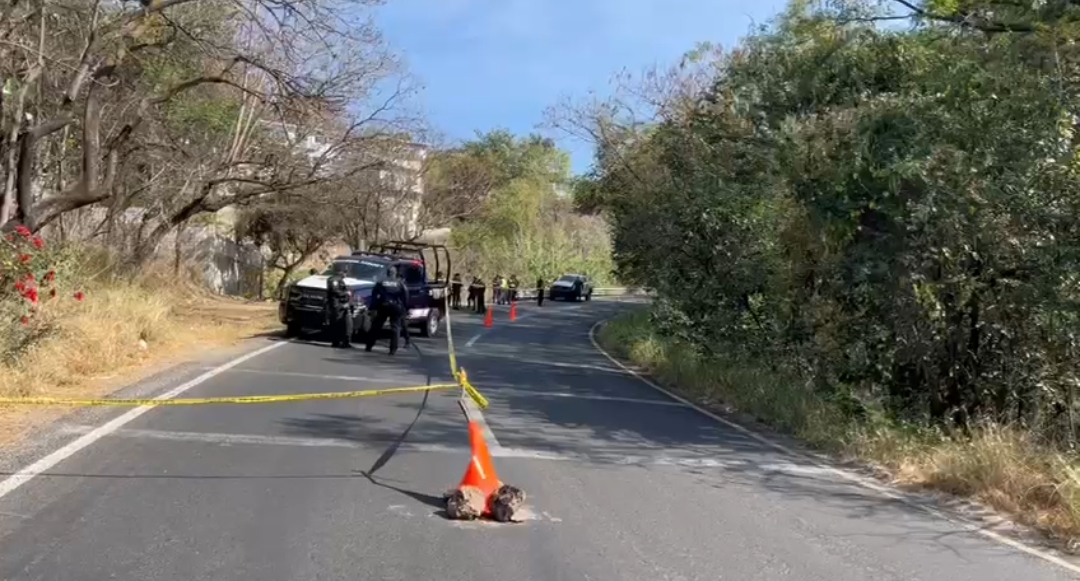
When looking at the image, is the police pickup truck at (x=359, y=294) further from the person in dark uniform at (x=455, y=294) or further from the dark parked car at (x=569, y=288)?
the dark parked car at (x=569, y=288)

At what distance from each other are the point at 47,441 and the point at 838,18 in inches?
446

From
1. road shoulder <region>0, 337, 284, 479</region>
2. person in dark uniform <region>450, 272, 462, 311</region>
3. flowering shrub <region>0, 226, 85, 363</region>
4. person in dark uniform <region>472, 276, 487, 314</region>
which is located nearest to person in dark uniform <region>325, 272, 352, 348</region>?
road shoulder <region>0, 337, 284, 479</region>

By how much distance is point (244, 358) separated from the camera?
1872 cm

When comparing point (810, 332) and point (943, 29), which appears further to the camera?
point (810, 332)

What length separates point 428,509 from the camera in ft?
25.8

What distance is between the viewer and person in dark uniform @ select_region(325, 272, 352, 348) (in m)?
21.8

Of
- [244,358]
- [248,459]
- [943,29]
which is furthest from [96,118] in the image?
[943,29]

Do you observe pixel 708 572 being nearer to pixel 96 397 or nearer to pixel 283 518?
pixel 283 518

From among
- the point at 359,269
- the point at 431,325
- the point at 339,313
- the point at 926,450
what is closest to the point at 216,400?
the point at 926,450

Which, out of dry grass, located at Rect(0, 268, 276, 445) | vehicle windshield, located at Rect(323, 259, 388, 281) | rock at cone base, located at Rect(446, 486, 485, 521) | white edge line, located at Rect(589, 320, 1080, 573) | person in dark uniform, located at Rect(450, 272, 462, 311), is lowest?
white edge line, located at Rect(589, 320, 1080, 573)

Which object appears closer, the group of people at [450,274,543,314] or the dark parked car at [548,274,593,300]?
the group of people at [450,274,543,314]

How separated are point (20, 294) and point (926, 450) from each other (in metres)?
10.3

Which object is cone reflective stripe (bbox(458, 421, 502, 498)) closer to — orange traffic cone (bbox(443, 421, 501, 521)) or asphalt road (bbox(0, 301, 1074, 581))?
orange traffic cone (bbox(443, 421, 501, 521))

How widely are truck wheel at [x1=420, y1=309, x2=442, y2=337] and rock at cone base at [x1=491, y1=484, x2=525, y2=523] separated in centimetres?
2020
